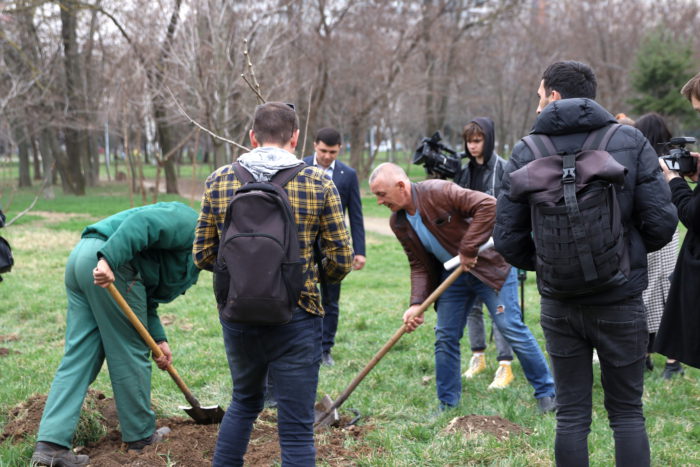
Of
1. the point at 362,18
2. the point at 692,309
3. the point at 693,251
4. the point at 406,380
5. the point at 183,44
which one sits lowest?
the point at 406,380

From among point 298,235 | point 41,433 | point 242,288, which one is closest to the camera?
point 242,288

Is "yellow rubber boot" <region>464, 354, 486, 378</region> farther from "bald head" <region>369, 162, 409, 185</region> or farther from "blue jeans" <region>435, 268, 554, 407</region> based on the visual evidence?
"bald head" <region>369, 162, 409, 185</region>

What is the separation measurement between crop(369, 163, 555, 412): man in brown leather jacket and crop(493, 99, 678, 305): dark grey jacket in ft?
4.47

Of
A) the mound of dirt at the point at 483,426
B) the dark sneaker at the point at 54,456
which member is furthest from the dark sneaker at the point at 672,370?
the dark sneaker at the point at 54,456

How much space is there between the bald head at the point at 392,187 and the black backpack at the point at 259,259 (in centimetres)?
148

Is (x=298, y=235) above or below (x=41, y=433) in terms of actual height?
above

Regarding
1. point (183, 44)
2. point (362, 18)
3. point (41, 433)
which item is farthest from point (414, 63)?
point (41, 433)

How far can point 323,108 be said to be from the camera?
98.9 feet

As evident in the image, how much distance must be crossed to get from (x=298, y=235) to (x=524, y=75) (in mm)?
32040

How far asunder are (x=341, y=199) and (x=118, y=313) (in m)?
2.51

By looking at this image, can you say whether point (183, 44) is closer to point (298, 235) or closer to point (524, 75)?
point (298, 235)

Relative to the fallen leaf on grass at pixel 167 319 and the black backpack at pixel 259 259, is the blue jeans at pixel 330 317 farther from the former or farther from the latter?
the black backpack at pixel 259 259

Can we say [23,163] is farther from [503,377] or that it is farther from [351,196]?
[503,377]

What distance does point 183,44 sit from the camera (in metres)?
14.2
